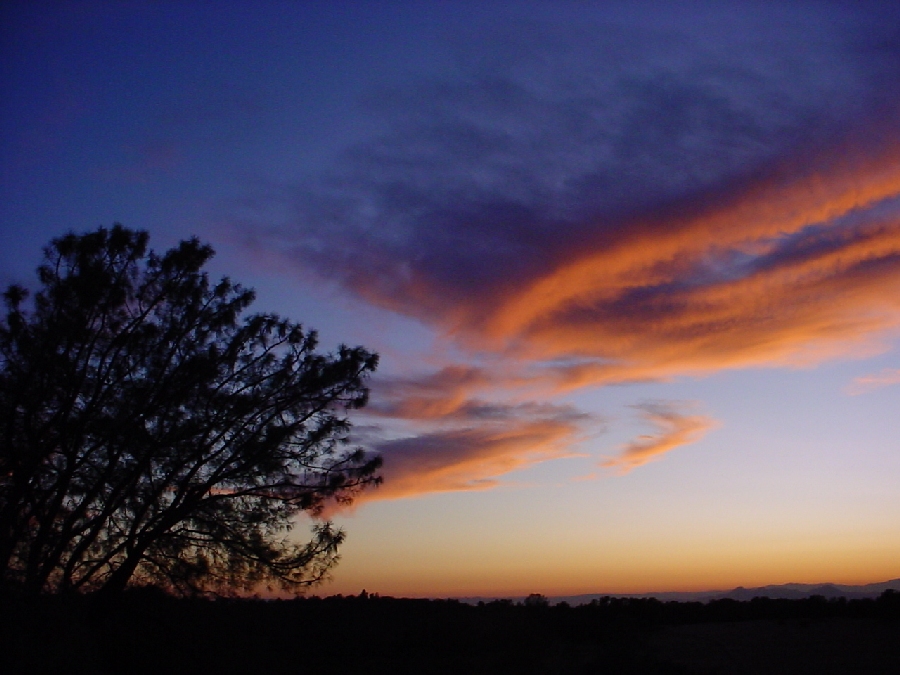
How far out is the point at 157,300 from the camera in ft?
42.0

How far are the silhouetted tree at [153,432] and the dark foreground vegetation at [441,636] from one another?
0.79 meters

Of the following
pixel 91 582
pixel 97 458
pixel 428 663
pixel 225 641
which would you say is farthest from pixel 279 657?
pixel 97 458

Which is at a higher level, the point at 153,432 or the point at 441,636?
the point at 153,432

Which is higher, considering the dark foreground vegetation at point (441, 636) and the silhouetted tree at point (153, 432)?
the silhouetted tree at point (153, 432)

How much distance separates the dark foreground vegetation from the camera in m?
10.9

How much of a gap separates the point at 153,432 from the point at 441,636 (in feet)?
31.3

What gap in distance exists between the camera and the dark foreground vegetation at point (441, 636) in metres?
10.9

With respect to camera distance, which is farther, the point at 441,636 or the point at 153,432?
the point at 441,636

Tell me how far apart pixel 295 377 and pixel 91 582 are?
4810 millimetres

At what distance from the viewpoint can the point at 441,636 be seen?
713 inches

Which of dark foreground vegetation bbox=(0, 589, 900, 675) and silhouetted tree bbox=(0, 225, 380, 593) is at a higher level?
silhouetted tree bbox=(0, 225, 380, 593)

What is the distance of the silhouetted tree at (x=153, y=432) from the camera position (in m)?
11.4

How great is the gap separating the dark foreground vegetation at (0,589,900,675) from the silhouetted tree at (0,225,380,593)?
31.1 inches

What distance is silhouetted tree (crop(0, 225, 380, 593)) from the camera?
11352 mm
